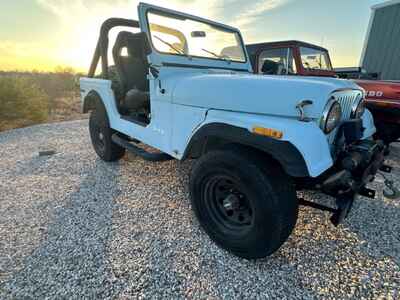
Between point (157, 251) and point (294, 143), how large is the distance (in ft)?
4.46

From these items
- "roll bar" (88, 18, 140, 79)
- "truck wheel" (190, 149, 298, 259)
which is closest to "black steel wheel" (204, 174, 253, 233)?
"truck wheel" (190, 149, 298, 259)

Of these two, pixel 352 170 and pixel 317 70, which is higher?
pixel 317 70

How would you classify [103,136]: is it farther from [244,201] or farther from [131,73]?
[244,201]

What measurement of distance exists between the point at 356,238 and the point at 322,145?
1211 millimetres

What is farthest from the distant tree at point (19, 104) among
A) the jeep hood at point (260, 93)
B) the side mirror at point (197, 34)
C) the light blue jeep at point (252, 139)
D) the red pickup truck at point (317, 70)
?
the jeep hood at point (260, 93)

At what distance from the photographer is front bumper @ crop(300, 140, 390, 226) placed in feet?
4.85

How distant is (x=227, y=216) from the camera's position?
190 centimetres

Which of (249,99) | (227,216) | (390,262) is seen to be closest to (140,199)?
(227,216)

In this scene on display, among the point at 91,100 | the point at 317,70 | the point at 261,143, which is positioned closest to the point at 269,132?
the point at 261,143

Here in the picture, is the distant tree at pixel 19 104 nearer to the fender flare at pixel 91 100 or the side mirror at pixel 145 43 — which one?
the fender flare at pixel 91 100

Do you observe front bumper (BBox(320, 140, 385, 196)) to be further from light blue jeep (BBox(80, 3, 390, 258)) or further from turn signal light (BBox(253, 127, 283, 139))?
turn signal light (BBox(253, 127, 283, 139))

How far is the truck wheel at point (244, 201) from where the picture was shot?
1.51m

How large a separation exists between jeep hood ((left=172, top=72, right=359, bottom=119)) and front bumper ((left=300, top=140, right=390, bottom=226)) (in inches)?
16.4

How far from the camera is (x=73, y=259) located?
1784 millimetres
